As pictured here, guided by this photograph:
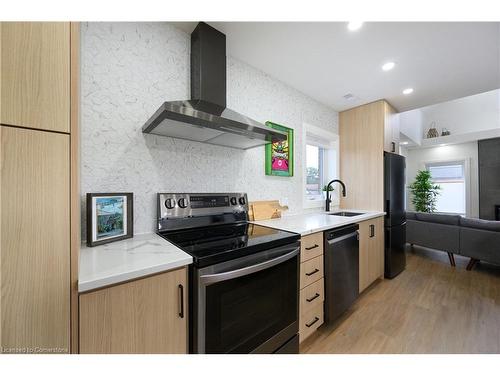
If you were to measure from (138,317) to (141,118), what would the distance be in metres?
1.11

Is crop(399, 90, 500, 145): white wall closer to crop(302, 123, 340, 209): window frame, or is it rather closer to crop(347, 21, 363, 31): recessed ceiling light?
crop(302, 123, 340, 209): window frame

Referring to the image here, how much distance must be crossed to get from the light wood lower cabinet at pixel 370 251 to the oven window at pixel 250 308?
3.88 feet

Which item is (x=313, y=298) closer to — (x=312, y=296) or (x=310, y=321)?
(x=312, y=296)

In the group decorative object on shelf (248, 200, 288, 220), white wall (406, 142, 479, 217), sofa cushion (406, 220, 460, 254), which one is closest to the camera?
decorative object on shelf (248, 200, 288, 220)

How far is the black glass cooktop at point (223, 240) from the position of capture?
3.01 feet

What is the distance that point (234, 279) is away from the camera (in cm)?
96

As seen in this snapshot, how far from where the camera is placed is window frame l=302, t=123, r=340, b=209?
2.43 m

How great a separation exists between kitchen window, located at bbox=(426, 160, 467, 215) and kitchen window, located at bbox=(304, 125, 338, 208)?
184 inches

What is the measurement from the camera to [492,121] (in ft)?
15.7

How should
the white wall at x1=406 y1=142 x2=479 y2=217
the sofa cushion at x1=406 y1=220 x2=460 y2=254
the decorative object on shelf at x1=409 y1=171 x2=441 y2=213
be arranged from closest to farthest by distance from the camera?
the sofa cushion at x1=406 y1=220 x2=460 y2=254 < the white wall at x1=406 y1=142 x2=479 y2=217 < the decorative object on shelf at x1=409 y1=171 x2=441 y2=213

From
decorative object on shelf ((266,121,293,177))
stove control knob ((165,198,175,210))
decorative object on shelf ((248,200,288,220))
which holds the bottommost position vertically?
decorative object on shelf ((248,200,288,220))

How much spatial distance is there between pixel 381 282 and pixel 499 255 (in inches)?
58.0

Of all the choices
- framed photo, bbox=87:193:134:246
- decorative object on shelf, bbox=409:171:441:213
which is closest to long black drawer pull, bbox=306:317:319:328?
framed photo, bbox=87:193:134:246

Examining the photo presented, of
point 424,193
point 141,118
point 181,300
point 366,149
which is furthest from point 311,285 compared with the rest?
point 424,193
